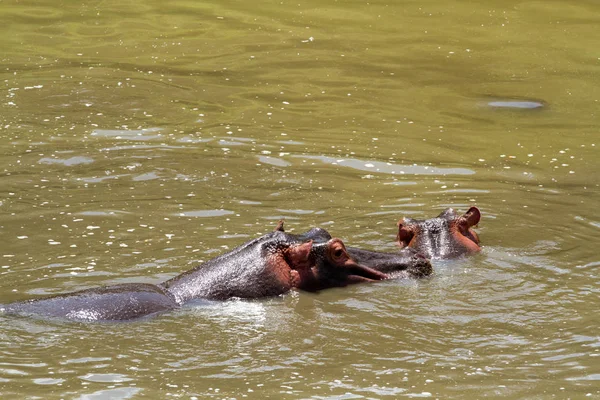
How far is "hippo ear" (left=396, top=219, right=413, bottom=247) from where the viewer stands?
8.20m

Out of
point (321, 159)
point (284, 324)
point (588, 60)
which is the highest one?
point (588, 60)

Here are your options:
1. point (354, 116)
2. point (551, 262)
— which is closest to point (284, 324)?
point (551, 262)

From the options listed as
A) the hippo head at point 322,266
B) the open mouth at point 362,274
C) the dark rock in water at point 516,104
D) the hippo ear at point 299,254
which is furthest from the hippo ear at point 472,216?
the dark rock in water at point 516,104

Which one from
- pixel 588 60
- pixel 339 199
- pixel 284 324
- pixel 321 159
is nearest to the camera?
pixel 284 324

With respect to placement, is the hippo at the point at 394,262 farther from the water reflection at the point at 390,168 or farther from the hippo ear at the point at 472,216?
the water reflection at the point at 390,168

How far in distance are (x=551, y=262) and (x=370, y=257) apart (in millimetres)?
1363

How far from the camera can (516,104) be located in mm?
12711

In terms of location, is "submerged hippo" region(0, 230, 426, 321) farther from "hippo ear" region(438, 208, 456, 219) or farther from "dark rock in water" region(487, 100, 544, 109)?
"dark rock in water" region(487, 100, 544, 109)

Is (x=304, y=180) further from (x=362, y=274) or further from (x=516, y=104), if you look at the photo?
(x=516, y=104)

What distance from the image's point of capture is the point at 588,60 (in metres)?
14.3

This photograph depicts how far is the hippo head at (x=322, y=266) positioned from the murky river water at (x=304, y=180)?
0.10 meters

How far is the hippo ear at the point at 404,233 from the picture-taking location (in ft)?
26.9

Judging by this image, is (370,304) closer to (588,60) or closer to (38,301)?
(38,301)

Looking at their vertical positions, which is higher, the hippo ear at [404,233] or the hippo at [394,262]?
the hippo ear at [404,233]
